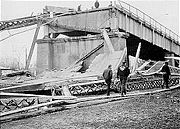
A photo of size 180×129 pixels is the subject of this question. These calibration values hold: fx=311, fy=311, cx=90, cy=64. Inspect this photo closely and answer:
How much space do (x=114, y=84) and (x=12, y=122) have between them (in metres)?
8.70

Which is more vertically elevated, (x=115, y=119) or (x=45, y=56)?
(x=45, y=56)

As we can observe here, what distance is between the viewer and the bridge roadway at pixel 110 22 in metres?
25.4

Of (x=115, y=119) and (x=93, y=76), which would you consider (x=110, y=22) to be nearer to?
(x=93, y=76)

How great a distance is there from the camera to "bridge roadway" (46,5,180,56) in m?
25.4

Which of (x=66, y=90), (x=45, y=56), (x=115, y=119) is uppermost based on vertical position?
(x=45, y=56)

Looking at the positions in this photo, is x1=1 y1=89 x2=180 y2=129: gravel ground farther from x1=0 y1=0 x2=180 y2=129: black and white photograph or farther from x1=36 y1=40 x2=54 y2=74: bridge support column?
x1=36 y1=40 x2=54 y2=74: bridge support column

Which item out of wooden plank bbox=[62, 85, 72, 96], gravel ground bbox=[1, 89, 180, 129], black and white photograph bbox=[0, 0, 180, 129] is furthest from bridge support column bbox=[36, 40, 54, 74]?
gravel ground bbox=[1, 89, 180, 129]

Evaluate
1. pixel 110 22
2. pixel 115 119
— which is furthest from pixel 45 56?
pixel 115 119

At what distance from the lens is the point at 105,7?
25391mm

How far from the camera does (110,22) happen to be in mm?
25188

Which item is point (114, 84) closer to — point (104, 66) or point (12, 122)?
point (104, 66)

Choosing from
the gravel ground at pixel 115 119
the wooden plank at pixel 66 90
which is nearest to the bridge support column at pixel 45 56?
the wooden plank at pixel 66 90

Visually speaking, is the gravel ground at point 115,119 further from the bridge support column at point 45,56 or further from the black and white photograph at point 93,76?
the bridge support column at point 45,56

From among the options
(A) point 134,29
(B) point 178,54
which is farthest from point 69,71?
(B) point 178,54
